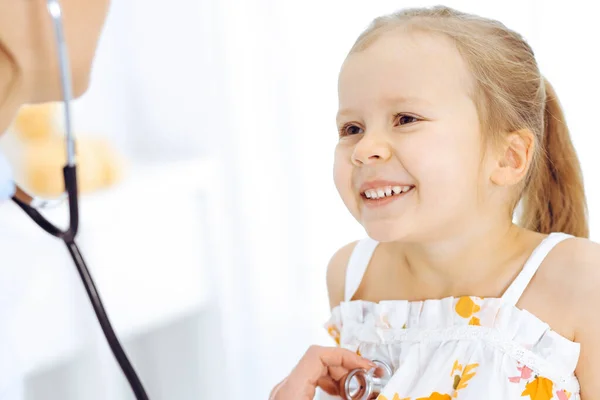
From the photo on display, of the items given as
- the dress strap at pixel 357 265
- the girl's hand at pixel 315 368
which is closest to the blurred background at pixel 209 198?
the dress strap at pixel 357 265

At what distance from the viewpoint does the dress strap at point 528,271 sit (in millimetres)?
1034

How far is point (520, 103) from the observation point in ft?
3.53

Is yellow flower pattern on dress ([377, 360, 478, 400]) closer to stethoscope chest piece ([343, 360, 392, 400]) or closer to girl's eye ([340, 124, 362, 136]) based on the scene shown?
stethoscope chest piece ([343, 360, 392, 400])

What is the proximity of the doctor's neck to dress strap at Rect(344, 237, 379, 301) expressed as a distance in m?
0.59

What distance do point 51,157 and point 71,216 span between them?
72 centimetres

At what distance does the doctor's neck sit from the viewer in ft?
2.70

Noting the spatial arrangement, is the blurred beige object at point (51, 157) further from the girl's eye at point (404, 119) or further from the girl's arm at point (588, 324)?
the girl's arm at point (588, 324)

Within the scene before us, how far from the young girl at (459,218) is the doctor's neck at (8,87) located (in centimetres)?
41

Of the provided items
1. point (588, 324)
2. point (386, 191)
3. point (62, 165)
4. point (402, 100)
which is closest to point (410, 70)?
point (402, 100)

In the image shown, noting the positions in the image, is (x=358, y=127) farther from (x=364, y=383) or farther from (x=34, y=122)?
(x=34, y=122)

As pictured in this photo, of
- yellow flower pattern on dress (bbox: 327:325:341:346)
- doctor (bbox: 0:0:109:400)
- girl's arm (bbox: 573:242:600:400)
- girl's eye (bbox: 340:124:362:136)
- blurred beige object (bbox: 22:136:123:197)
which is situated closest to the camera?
doctor (bbox: 0:0:109:400)

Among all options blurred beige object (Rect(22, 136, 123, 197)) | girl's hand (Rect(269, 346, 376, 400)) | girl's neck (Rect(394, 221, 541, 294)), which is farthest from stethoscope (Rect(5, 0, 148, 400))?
blurred beige object (Rect(22, 136, 123, 197))

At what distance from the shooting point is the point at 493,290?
1.07m

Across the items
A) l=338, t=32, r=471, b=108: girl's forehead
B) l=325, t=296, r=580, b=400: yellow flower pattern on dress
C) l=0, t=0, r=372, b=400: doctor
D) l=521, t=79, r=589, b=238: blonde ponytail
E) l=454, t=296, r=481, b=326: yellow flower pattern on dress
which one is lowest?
l=325, t=296, r=580, b=400: yellow flower pattern on dress
